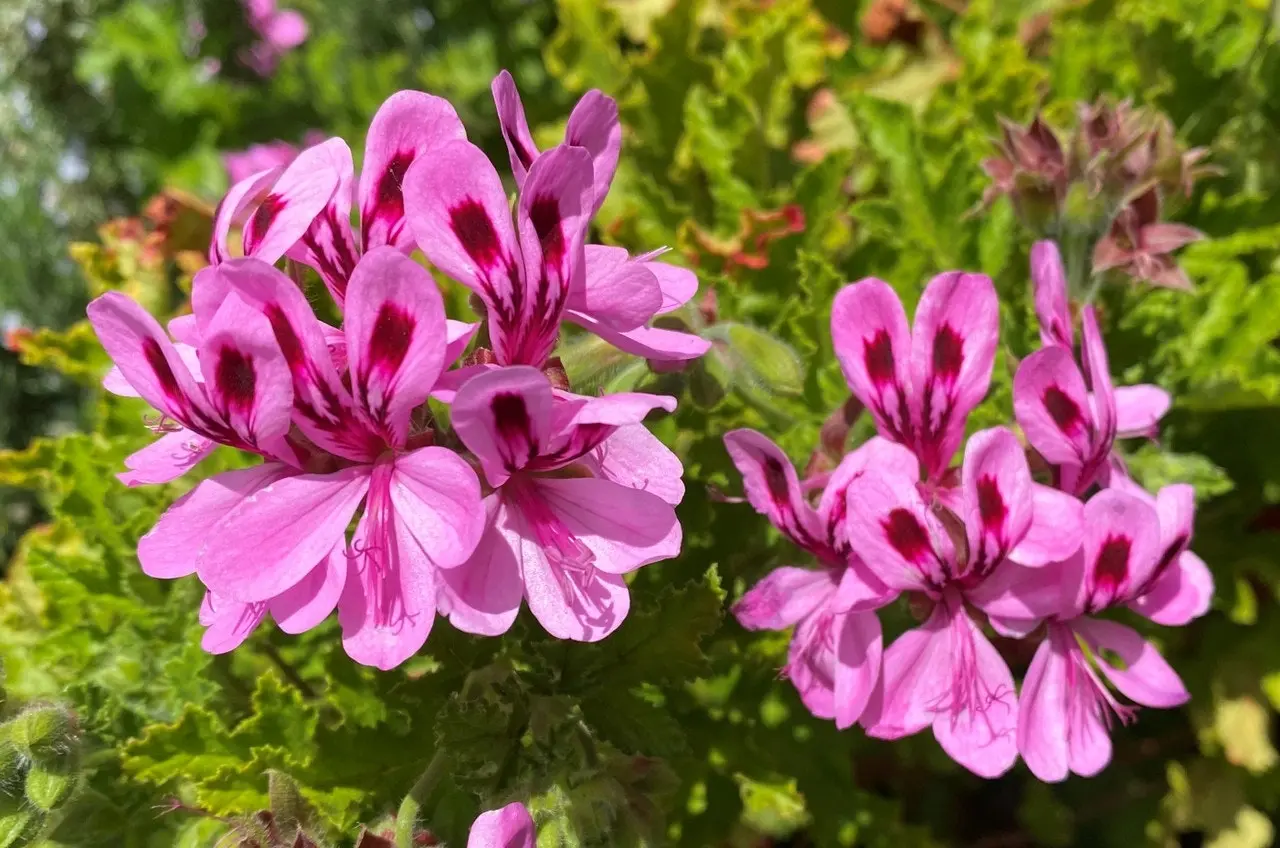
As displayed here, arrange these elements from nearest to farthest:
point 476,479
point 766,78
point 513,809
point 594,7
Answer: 1. point 476,479
2. point 513,809
3. point 766,78
4. point 594,7

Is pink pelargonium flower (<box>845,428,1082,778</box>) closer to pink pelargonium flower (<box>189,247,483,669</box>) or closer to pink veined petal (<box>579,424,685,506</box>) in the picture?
pink veined petal (<box>579,424,685,506</box>)

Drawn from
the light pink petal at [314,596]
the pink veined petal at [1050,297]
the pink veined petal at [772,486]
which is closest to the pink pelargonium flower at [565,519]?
the light pink petal at [314,596]

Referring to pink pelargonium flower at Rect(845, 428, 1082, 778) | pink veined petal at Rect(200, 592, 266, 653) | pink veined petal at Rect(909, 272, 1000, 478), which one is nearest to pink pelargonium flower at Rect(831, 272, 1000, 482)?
pink veined petal at Rect(909, 272, 1000, 478)

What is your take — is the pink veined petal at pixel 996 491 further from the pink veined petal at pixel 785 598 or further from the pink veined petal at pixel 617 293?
the pink veined petal at pixel 617 293

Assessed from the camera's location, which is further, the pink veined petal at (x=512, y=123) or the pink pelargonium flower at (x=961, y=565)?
the pink pelargonium flower at (x=961, y=565)

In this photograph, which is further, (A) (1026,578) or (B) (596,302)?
(A) (1026,578)

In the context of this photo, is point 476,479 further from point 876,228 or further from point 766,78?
point 766,78

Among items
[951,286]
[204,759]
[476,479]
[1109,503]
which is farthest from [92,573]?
[1109,503]
